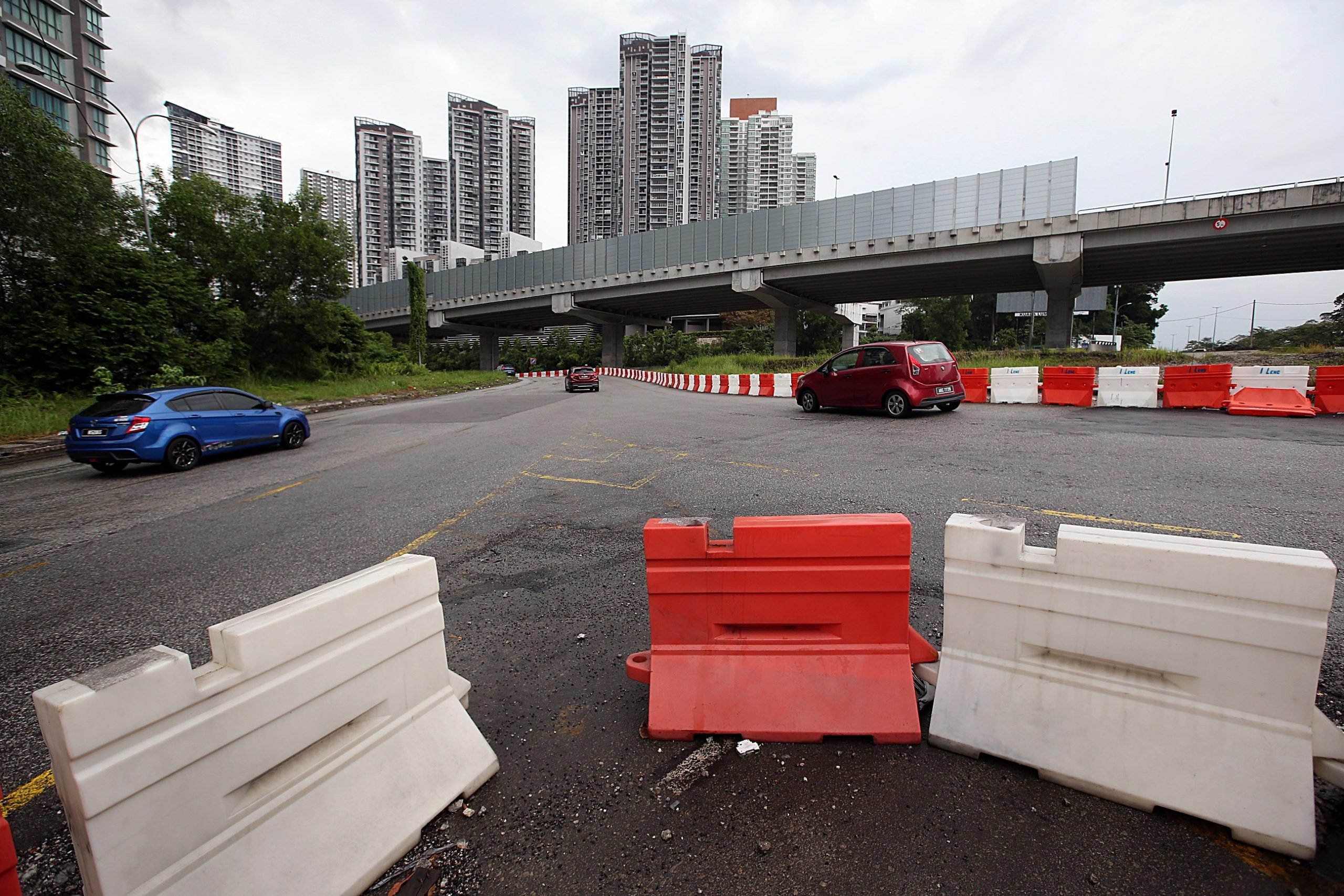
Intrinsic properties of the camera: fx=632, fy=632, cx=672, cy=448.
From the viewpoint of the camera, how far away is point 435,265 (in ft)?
393

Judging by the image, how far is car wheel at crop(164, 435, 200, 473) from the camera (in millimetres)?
10320

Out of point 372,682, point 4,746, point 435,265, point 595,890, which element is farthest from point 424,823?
point 435,265

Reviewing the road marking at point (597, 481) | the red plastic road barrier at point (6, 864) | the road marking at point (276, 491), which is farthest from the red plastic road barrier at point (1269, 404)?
the red plastic road barrier at point (6, 864)

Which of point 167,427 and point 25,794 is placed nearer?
point 25,794

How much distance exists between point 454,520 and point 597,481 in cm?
218

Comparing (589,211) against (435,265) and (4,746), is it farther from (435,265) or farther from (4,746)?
(4,746)

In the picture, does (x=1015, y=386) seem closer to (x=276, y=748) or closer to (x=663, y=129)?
(x=276, y=748)

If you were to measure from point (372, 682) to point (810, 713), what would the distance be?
5.75ft

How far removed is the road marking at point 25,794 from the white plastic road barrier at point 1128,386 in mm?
19343

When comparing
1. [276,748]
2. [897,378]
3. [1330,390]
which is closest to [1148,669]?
[276,748]

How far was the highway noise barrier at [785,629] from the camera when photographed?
8.87 feet

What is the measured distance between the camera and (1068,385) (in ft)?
56.0

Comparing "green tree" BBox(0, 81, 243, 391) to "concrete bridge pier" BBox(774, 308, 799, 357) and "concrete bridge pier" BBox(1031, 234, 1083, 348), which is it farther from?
"concrete bridge pier" BBox(774, 308, 799, 357)

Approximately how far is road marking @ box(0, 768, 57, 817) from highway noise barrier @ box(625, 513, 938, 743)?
2.35 m
